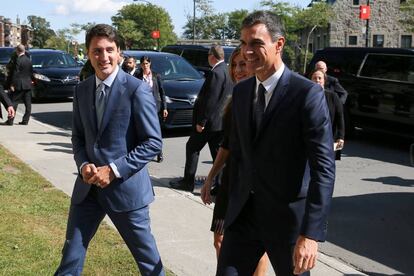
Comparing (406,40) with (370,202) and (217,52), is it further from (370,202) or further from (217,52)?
(217,52)

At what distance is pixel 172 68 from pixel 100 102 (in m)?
9.79

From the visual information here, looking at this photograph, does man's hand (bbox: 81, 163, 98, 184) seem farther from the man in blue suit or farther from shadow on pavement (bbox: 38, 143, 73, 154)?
shadow on pavement (bbox: 38, 143, 73, 154)

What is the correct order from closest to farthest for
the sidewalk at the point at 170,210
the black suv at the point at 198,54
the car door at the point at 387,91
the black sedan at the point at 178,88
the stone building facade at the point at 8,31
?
the sidewalk at the point at 170,210 → the car door at the point at 387,91 → the black sedan at the point at 178,88 → the black suv at the point at 198,54 → the stone building facade at the point at 8,31

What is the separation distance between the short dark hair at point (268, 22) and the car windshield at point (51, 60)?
55.8ft

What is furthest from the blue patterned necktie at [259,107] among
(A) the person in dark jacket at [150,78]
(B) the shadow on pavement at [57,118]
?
(B) the shadow on pavement at [57,118]

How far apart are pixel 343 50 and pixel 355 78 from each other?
0.79 meters

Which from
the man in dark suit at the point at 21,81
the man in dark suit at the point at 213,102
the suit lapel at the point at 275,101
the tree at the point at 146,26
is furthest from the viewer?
the tree at the point at 146,26

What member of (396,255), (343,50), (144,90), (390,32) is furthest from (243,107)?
(390,32)

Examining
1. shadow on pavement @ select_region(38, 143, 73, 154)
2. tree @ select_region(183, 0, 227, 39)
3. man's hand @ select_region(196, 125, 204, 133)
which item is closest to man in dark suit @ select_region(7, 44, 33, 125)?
shadow on pavement @ select_region(38, 143, 73, 154)

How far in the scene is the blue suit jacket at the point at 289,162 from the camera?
2506mm

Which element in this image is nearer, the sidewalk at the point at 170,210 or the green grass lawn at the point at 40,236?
the green grass lawn at the point at 40,236

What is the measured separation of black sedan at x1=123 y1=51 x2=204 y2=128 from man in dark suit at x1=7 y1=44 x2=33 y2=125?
9.87 ft

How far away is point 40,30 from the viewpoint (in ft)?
418

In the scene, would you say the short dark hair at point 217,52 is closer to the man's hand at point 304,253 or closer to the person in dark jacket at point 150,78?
the person in dark jacket at point 150,78
